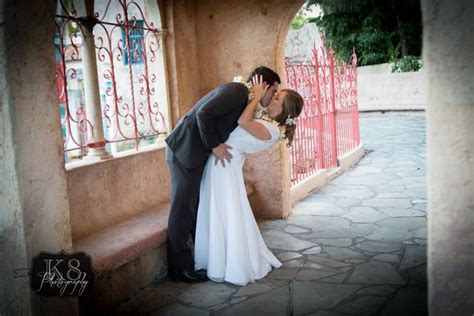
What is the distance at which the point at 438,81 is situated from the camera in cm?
155

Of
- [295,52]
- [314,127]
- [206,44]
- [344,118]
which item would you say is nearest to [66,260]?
[206,44]

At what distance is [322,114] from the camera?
834 cm

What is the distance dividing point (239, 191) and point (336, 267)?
3.93 ft

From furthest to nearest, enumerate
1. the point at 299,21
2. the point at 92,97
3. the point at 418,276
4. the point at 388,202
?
the point at 299,21 < the point at 388,202 < the point at 92,97 < the point at 418,276

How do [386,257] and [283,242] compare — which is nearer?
[386,257]

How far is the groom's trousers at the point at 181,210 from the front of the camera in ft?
13.0

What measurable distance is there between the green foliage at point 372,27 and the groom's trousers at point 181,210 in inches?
806

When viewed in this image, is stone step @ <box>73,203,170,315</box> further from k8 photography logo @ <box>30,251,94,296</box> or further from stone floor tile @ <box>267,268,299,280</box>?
stone floor tile @ <box>267,268,299,280</box>

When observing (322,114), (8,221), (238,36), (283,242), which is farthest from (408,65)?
(8,221)

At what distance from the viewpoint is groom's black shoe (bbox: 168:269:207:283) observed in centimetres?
405

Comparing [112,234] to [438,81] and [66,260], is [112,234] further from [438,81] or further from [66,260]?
[438,81]

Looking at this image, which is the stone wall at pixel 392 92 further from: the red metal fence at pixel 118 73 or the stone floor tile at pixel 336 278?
the stone floor tile at pixel 336 278

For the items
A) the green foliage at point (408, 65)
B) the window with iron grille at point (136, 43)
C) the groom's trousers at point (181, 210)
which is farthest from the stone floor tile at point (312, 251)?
the green foliage at point (408, 65)

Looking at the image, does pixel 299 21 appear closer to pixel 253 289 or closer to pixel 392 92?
pixel 392 92
